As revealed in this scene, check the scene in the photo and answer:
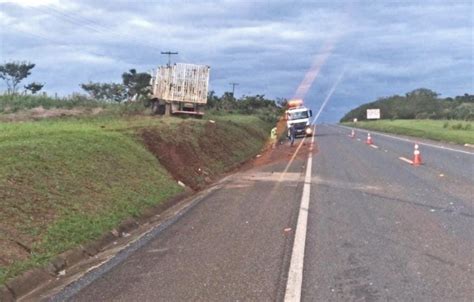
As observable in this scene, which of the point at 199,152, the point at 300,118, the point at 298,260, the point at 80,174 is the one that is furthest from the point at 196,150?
the point at 300,118

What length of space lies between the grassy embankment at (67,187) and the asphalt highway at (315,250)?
102 centimetres

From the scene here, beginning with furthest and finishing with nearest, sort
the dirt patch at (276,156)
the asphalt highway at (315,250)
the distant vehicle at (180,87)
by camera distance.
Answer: the distant vehicle at (180,87) < the dirt patch at (276,156) < the asphalt highway at (315,250)

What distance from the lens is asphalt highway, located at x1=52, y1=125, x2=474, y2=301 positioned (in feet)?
21.0

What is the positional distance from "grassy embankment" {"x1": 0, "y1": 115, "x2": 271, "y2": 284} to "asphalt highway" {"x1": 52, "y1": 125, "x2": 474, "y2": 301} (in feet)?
3.33

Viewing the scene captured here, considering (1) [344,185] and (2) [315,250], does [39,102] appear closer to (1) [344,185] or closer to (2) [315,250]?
(1) [344,185]

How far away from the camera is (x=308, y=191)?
47.7 ft

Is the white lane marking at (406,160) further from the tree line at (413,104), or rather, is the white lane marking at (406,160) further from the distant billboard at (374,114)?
the tree line at (413,104)

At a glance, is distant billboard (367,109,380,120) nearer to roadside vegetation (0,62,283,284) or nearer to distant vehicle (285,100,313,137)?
distant vehicle (285,100,313,137)

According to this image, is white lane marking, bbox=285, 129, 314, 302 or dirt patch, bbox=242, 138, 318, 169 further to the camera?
dirt patch, bbox=242, 138, 318, 169

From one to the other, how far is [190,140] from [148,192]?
967cm

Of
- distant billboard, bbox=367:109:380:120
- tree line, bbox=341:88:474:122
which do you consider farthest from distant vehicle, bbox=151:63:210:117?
tree line, bbox=341:88:474:122

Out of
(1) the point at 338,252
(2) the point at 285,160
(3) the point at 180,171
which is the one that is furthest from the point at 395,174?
(1) the point at 338,252

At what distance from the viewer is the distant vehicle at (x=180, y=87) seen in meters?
34.0

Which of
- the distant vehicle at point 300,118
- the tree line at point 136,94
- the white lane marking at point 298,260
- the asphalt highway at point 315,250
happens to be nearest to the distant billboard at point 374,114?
the tree line at point 136,94
